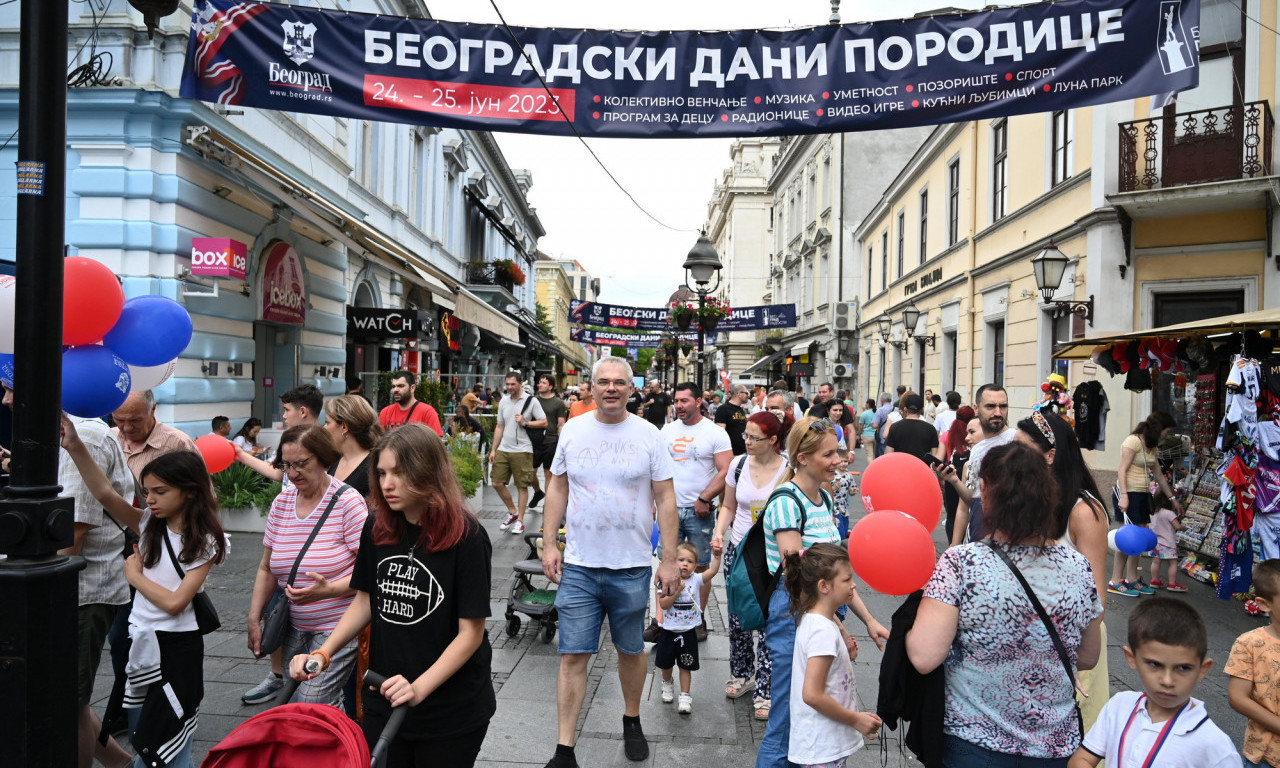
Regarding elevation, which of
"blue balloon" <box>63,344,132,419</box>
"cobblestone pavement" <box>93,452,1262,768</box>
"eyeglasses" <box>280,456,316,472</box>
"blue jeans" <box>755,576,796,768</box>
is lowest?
"cobblestone pavement" <box>93,452,1262,768</box>

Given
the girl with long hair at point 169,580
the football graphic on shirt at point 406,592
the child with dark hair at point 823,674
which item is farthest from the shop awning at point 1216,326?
the girl with long hair at point 169,580

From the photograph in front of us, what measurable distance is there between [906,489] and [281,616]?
2.81m

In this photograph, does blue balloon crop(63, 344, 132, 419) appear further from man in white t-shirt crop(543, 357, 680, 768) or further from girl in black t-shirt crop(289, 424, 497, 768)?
man in white t-shirt crop(543, 357, 680, 768)

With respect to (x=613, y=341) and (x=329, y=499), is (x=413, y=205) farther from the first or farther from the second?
(x=329, y=499)

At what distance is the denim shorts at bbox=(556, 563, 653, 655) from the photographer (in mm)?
4082

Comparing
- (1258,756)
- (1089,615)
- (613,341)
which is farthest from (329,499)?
(613,341)

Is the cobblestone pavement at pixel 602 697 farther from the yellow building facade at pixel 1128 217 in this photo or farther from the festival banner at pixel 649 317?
the festival banner at pixel 649 317

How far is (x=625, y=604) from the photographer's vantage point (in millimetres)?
4113

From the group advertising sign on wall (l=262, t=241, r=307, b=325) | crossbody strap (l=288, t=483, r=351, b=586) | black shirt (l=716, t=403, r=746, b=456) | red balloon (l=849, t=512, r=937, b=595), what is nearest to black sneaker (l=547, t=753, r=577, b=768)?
crossbody strap (l=288, t=483, r=351, b=586)

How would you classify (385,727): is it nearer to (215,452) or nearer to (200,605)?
(200,605)

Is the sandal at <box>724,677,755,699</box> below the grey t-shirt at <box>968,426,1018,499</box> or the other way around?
below

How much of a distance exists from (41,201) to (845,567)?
2.90 meters

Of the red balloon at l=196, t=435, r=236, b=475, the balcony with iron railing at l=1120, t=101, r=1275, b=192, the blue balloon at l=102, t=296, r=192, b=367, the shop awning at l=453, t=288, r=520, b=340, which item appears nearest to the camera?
the blue balloon at l=102, t=296, r=192, b=367

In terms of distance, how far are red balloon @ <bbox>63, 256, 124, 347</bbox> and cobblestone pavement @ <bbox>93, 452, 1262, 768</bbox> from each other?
2.08 m
